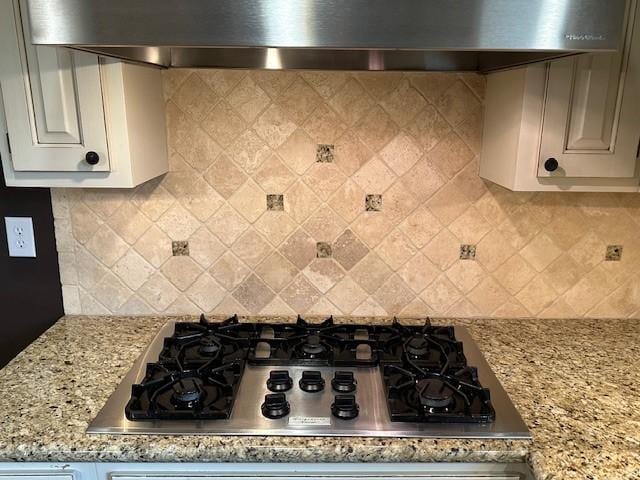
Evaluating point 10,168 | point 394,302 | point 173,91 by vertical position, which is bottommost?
point 394,302

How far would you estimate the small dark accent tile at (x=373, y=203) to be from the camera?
1637 mm

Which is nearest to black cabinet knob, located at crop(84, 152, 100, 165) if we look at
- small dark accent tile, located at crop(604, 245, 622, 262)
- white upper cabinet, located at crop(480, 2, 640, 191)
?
white upper cabinet, located at crop(480, 2, 640, 191)

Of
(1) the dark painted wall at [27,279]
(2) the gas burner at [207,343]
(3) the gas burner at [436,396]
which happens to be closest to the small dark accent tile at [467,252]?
(3) the gas burner at [436,396]

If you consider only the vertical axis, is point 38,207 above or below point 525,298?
above

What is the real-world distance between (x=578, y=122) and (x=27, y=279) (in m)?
1.68

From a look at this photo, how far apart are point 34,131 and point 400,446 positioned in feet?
3.82

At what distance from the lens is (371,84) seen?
156cm

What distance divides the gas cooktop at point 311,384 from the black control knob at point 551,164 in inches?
21.4

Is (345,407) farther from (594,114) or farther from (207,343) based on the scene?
(594,114)

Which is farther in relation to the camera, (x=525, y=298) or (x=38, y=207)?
(x=525, y=298)

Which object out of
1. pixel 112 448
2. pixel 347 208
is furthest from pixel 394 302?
pixel 112 448

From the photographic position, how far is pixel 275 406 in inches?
46.6

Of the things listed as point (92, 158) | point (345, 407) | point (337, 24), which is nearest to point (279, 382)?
point (345, 407)

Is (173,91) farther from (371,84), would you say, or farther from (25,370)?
(25,370)
